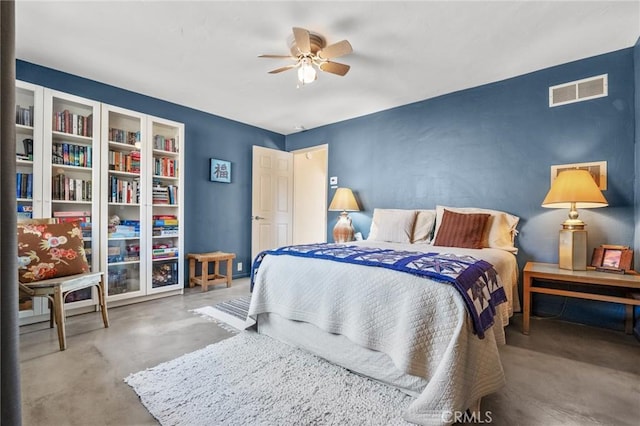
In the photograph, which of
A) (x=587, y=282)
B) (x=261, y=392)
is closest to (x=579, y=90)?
(x=587, y=282)

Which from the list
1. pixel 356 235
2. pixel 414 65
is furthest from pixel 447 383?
pixel 356 235

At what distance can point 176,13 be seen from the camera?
6.82ft

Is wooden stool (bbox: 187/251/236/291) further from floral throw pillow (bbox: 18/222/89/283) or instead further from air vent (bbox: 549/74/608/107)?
air vent (bbox: 549/74/608/107)

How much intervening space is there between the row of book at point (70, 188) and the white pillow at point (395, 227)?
10.2 ft

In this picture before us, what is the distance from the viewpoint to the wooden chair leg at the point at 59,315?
6.75 ft

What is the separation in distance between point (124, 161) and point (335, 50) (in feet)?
8.38

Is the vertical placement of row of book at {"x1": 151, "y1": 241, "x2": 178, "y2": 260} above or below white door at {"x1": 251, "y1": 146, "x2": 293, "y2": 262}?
below

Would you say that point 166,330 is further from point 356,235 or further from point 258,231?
point 356,235

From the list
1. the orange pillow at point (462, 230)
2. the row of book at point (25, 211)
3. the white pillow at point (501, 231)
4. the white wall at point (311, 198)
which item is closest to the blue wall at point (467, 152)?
the white pillow at point (501, 231)

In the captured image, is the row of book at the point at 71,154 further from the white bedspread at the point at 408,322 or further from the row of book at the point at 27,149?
the white bedspread at the point at 408,322

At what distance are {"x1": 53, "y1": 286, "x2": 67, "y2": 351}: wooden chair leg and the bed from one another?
1.33 m

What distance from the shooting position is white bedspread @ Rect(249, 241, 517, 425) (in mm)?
1290

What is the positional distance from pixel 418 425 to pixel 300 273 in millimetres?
1081

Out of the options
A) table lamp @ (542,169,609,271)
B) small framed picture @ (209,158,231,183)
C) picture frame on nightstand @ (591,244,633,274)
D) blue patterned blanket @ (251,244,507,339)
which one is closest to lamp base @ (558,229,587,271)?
table lamp @ (542,169,609,271)
